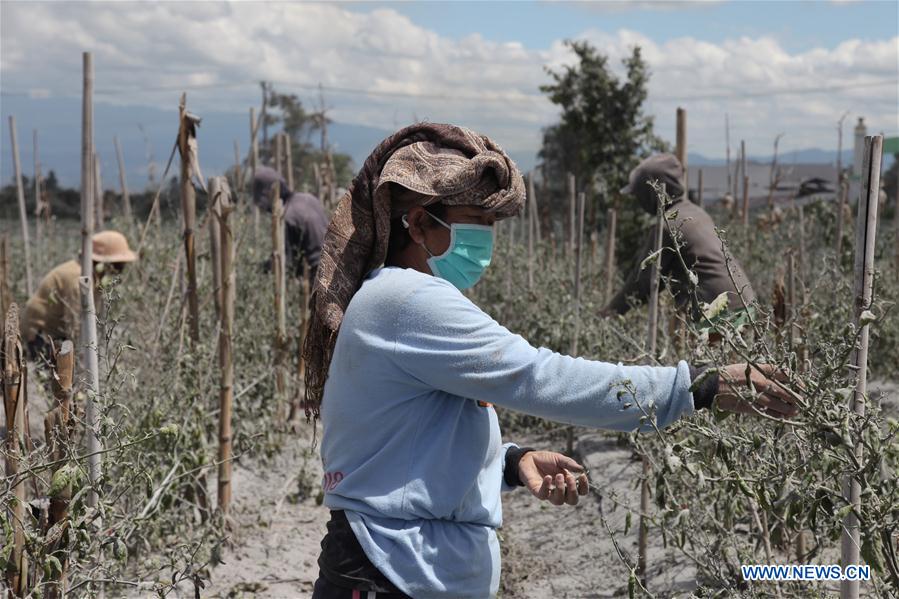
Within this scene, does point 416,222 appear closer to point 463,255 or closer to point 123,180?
point 463,255

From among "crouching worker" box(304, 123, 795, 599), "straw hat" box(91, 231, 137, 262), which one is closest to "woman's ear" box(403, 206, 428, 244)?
"crouching worker" box(304, 123, 795, 599)

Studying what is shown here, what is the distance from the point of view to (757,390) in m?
1.49

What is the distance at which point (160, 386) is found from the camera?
382 cm

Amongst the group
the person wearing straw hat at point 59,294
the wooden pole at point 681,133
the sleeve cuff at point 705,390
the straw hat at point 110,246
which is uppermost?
the wooden pole at point 681,133

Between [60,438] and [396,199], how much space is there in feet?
3.60

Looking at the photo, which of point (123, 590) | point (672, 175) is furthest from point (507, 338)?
point (672, 175)

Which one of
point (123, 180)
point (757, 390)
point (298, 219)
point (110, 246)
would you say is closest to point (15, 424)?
point (757, 390)

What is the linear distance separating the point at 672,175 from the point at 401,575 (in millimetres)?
3159

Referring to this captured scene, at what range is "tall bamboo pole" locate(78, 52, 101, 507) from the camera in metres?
2.28

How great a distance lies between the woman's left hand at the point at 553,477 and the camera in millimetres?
1630

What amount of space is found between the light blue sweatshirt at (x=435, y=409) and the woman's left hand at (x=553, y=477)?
3.2 inches

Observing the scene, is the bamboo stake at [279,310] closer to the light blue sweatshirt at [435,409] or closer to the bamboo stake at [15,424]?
the bamboo stake at [15,424]

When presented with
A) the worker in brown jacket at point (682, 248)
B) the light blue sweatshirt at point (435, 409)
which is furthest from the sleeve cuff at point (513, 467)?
the worker in brown jacket at point (682, 248)

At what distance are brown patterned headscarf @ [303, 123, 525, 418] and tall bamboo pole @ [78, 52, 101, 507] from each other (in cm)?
65
